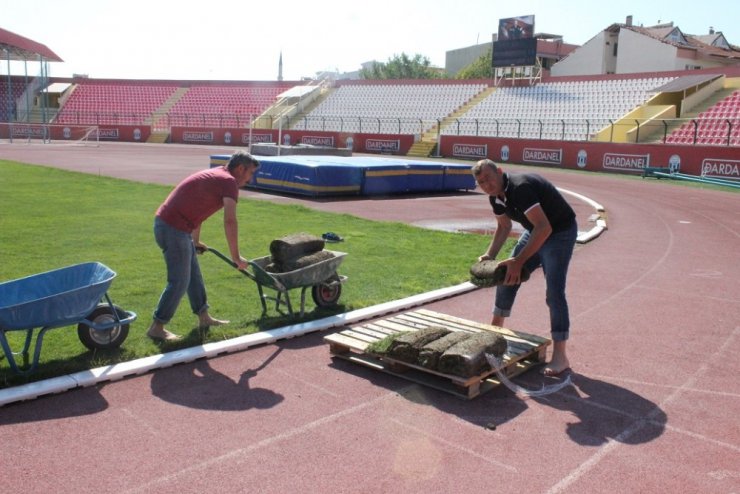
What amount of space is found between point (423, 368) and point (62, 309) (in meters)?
2.93

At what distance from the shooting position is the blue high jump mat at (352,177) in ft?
64.6

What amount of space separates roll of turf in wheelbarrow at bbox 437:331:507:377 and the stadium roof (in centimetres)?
5664

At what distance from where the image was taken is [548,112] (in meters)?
44.2

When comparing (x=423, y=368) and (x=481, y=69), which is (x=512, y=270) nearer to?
(x=423, y=368)

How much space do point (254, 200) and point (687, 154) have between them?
22.0 meters

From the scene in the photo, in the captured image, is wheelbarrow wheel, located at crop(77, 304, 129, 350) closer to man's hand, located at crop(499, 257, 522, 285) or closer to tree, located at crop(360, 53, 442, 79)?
man's hand, located at crop(499, 257, 522, 285)

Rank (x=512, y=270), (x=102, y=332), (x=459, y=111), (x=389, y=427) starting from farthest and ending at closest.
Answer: (x=459, y=111) → (x=102, y=332) → (x=512, y=270) → (x=389, y=427)

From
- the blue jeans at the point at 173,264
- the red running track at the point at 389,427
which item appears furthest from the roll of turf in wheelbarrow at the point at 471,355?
the blue jeans at the point at 173,264

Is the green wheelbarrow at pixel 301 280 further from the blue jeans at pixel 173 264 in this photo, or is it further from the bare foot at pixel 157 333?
the bare foot at pixel 157 333

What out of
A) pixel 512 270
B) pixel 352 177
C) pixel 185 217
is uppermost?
Answer: pixel 185 217

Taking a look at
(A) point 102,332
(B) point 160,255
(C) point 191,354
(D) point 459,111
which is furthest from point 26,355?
(D) point 459,111

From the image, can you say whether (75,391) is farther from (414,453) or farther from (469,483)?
(469,483)

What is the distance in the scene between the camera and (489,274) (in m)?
5.89

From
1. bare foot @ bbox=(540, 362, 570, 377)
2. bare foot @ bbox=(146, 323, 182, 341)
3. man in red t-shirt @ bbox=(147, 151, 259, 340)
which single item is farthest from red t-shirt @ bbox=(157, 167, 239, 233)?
bare foot @ bbox=(540, 362, 570, 377)
